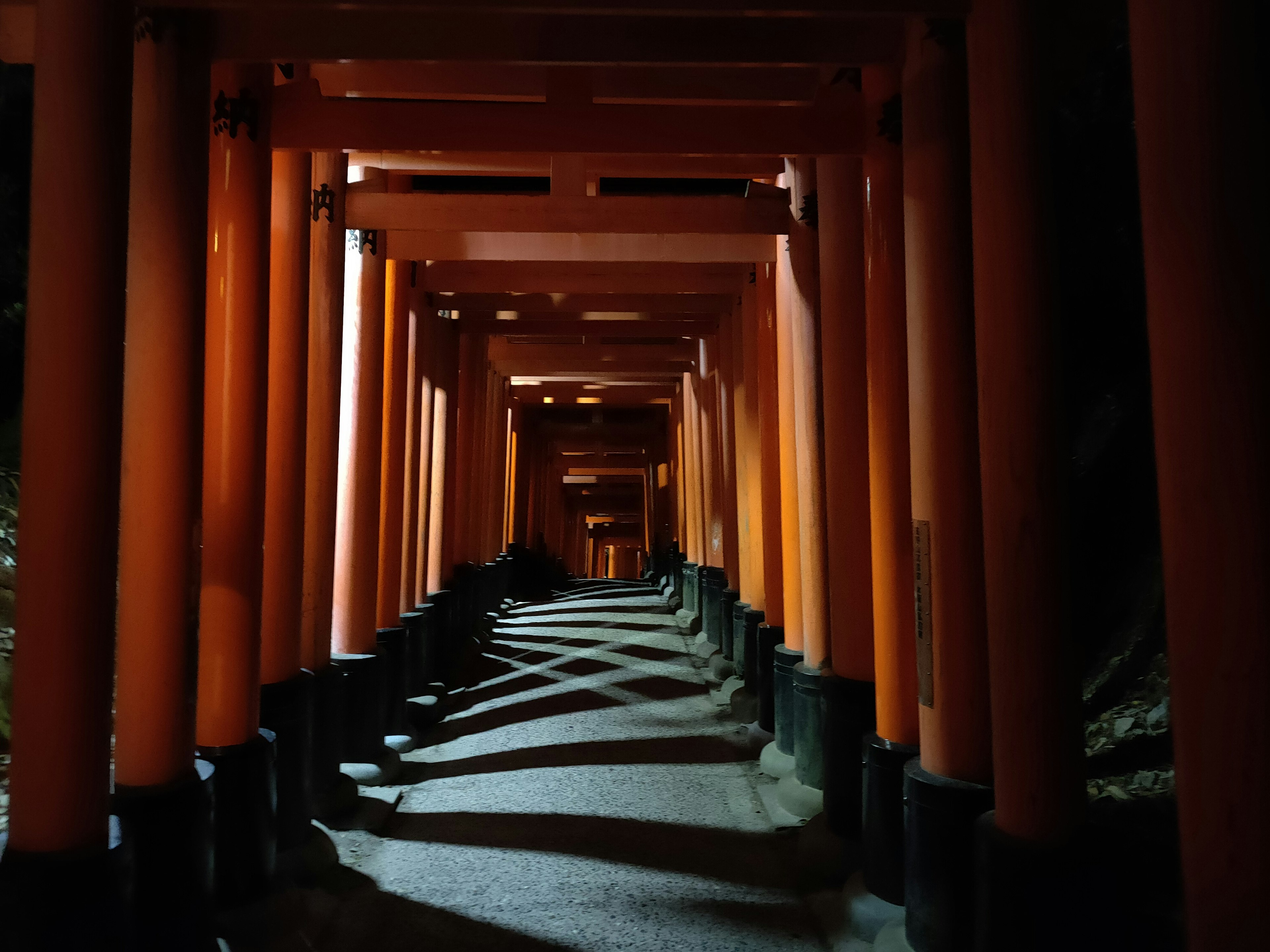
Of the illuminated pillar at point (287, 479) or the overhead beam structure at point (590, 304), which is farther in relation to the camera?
the overhead beam structure at point (590, 304)

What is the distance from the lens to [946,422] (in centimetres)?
290

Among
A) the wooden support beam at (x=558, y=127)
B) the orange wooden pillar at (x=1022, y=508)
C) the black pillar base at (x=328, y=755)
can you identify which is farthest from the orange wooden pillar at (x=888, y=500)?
the black pillar base at (x=328, y=755)

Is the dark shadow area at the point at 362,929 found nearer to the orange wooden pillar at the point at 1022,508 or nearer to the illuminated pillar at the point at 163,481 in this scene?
the illuminated pillar at the point at 163,481

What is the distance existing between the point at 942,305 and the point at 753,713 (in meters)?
4.16

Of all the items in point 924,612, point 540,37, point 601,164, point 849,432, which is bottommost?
point 924,612

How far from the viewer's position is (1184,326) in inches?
75.3

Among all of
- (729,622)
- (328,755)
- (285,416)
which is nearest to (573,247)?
(285,416)

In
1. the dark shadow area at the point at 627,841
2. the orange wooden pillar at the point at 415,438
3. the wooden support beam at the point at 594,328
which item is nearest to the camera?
the dark shadow area at the point at 627,841

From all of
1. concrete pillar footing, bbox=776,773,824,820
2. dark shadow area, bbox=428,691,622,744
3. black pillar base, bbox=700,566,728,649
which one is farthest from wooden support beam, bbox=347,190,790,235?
black pillar base, bbox=700,566,728,649

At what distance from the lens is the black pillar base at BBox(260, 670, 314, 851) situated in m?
3.82

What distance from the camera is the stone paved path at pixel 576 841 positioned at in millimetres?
3361

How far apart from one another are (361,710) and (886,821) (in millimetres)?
3101

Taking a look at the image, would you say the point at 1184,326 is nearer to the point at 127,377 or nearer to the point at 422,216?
the point at 127,377

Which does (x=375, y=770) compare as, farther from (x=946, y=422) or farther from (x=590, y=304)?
(x=590, y=304)
